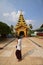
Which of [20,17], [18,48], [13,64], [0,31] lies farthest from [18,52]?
[20,17]

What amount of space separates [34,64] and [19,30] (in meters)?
47.9

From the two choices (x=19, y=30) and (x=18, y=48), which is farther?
(x=19, y=30)

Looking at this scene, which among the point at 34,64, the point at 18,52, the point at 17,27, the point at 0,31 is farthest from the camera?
the point at 17,27

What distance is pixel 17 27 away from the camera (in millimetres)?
55594

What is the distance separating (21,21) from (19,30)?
4849mm

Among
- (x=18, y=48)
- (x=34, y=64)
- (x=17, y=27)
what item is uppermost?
(x=17, y=27)

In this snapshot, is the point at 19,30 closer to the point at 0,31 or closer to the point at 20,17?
the point at 20,17

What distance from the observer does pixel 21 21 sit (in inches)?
2313

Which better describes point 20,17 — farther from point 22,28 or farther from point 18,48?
point 18,48

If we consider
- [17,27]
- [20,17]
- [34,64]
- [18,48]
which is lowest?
[34,64]

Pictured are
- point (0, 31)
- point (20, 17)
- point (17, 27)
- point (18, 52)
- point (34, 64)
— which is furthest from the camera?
point (20, 17)

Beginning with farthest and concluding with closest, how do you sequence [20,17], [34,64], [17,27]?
[20,17], [17,27], [34,64]

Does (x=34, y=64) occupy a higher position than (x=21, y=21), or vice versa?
(x=21, y=21)

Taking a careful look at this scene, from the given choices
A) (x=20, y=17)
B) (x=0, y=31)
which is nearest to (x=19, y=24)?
(x=20, y=17)
